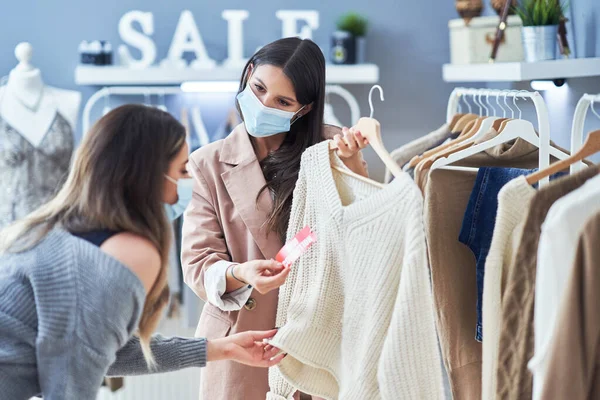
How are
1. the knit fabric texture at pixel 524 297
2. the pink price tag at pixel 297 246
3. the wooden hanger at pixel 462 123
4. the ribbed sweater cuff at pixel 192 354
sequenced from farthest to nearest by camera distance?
the wooden hanger at pixel 462 123
the ribbed sweater cuff at pixel 192 354
the pink price tag at pixel 297 246
the knit fabric texture at pixel 524 297

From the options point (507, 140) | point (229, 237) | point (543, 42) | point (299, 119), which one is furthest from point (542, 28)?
point (229, 237)

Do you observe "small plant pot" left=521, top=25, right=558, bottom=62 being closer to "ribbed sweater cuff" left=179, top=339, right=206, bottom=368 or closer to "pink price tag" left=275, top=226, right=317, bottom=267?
"pink price tag" left=275, top=226, right=317, bottom=267

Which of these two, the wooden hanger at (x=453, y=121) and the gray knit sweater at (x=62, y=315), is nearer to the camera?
the gray knit sweater at (x=62, y=315)

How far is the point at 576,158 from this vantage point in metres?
1.42

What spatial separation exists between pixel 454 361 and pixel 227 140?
732mm

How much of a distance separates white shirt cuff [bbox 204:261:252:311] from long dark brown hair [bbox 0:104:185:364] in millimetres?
281

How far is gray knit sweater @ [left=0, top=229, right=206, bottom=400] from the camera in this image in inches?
51.8

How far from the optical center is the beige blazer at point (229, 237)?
1.85 metres

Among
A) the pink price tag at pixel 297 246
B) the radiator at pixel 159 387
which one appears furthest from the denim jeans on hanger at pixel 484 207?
the radiator at pixel 159 387

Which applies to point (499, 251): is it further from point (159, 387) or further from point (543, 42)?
point (159, 387)

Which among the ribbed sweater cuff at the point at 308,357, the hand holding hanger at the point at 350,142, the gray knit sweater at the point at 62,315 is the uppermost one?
the hand holding hanger at the point at 350,142

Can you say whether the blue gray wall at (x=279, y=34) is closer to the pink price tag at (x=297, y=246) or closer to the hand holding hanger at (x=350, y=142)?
the hand holding hanger at (x=350, y=142)

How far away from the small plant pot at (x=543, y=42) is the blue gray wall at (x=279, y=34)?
48.0 inches

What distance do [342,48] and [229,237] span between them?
1.73m
